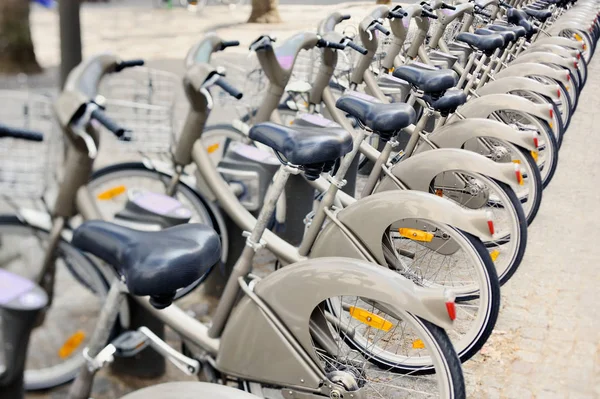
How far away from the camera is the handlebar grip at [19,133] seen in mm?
1735

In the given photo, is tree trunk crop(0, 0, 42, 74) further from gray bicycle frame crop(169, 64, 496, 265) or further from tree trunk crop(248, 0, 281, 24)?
tree trunk crop(248, 0, 281, 24)

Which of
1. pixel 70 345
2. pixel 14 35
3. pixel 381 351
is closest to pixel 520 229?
pixel 381 351

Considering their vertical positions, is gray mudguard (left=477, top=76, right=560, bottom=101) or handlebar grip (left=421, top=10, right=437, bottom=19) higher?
handlebar grip (left=421, top=10, right=437, bottom=19)

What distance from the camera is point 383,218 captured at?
292 cm

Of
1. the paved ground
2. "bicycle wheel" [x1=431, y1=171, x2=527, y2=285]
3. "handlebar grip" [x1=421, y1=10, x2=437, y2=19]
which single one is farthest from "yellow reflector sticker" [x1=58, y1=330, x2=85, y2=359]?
"handlebar grip" [x1=421, y1=10, x2=437, y2=19]

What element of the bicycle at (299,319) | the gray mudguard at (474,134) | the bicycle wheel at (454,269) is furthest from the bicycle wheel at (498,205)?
the bicycle at (299,319)

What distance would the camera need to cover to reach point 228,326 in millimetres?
2445

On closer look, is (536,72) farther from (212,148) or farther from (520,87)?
(212,148)

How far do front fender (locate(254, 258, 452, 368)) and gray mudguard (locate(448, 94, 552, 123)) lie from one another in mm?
2466

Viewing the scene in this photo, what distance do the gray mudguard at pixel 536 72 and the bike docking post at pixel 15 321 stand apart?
504 cm

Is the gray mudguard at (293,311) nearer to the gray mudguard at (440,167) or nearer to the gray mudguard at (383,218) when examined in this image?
the gray mudguard at (383,218)

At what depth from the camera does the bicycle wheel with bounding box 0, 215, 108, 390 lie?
2547 millimetres

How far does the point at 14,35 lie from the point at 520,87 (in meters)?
3.51

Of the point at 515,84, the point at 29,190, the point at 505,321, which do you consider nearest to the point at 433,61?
the point at 515,84
